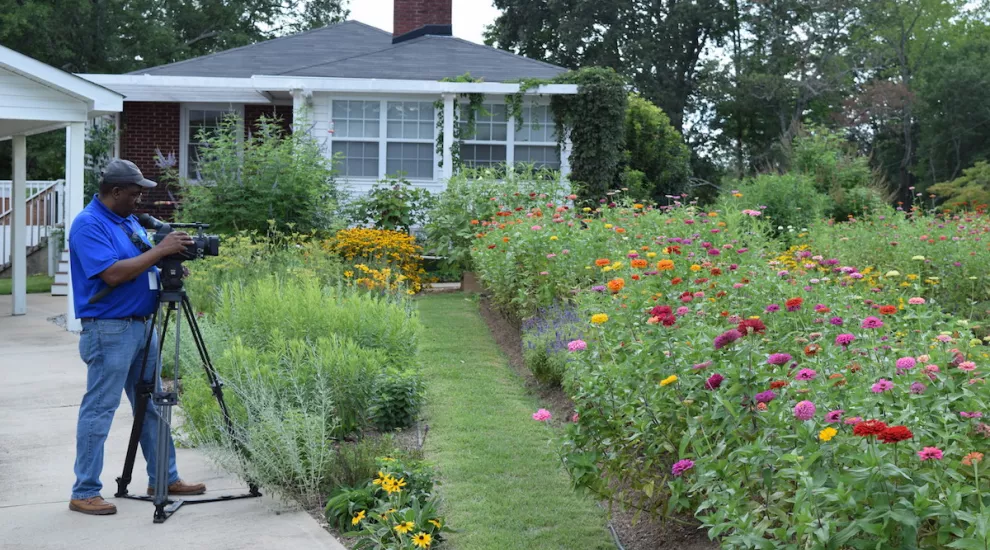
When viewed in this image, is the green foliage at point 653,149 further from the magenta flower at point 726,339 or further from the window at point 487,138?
the magenta flower at point 726,339

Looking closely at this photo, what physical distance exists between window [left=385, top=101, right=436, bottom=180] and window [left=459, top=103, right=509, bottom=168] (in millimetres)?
638

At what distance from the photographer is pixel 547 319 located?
8234 millimetres

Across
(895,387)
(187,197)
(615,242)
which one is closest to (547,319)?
(615,242)

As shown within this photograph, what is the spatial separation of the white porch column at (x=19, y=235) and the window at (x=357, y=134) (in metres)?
5.61

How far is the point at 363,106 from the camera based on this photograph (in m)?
18.3

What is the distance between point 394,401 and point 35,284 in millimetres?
14220

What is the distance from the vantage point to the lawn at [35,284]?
57.1ft

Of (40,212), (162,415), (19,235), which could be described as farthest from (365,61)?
(162,415)

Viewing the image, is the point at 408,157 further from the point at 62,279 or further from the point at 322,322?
the point at 322,322

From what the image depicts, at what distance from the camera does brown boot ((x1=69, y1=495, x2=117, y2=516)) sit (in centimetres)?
496

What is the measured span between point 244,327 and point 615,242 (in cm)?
316

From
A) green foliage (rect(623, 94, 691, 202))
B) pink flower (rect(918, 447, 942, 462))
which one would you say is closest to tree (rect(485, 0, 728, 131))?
green foliage (rect(623, 94, 691, 202))

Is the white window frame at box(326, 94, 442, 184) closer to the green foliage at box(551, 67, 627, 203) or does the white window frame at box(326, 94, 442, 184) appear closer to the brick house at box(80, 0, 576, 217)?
the brick house at box(80, 0, 576, 217)

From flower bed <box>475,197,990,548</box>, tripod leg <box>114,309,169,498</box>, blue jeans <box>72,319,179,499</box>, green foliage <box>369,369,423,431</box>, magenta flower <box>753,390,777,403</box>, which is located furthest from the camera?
green foliage <box>369,369,423,431</box>
